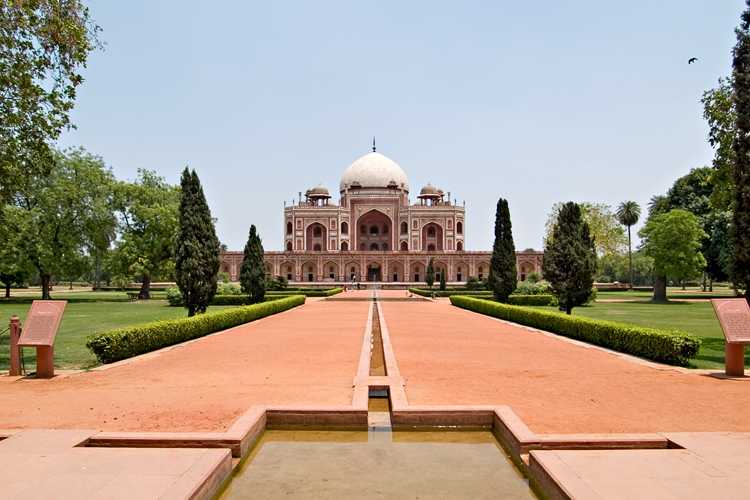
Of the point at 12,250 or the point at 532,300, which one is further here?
the point at 12,250

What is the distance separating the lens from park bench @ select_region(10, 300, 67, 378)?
339 inches

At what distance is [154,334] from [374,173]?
62698mm

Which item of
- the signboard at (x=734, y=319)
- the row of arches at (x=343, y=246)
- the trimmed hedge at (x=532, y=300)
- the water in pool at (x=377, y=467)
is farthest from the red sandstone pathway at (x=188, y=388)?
the row of arches at (x=343, y=246)

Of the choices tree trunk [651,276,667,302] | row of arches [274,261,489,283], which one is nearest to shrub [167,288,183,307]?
tree trunk [651,276,667,302]

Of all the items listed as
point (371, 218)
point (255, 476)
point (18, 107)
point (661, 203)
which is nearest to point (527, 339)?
point (255, 476)

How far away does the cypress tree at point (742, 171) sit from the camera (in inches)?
463

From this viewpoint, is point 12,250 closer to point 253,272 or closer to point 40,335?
point 253,272

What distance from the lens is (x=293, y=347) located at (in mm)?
12078

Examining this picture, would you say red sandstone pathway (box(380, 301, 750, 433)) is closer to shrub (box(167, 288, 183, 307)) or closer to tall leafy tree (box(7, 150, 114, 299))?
shrub (box(167, 288, 183, 307))

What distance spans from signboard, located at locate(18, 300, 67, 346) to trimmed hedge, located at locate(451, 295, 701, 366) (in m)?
9.24

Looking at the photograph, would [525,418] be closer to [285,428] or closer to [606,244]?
[285,428]

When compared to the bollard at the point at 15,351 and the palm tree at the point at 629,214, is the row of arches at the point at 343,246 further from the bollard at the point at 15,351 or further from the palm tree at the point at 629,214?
the bollard at the point at 15,351

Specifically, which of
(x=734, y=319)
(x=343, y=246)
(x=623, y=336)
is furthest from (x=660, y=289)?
(x=343, y=246)

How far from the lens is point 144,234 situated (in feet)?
117
